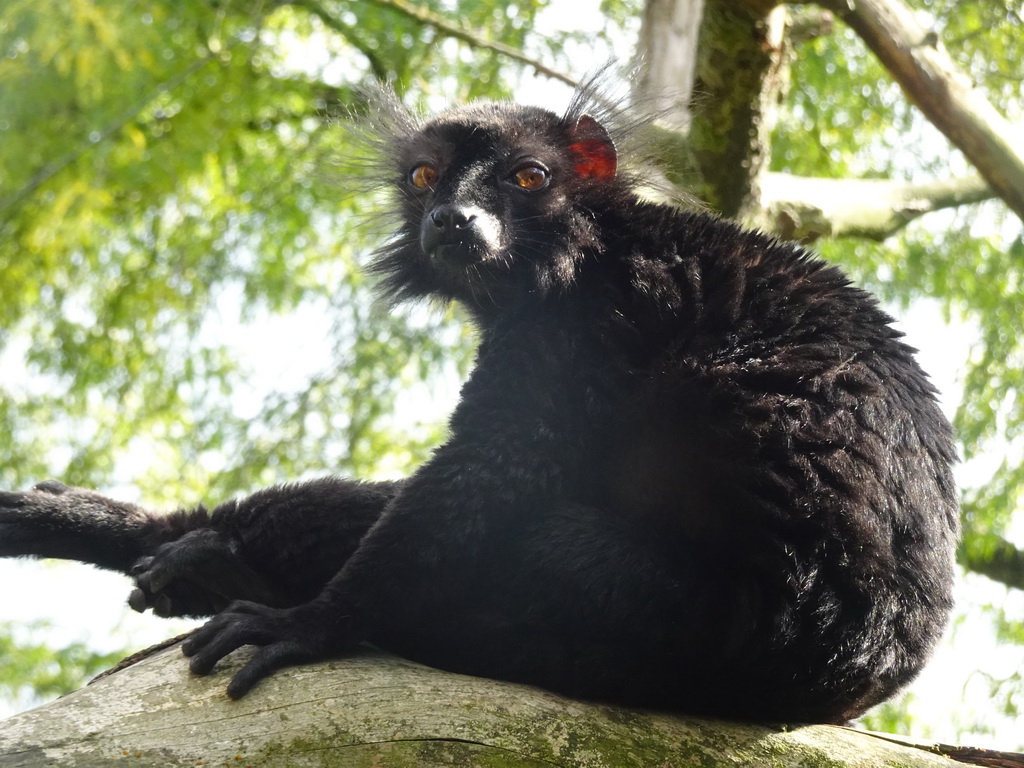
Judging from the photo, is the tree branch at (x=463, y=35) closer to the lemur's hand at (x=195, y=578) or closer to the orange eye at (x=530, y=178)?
the orange eye at (x=530, y=178)

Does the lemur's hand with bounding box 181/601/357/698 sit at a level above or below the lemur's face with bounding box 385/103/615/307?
below

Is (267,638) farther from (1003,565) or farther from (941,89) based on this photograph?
(1003,565)

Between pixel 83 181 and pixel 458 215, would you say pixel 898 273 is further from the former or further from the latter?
pixel 83 181

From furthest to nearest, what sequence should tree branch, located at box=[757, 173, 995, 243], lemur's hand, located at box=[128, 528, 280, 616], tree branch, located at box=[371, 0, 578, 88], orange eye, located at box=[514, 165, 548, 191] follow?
tree branch, located at box=[371, 0, 578, 88] < tree branch, located at box=[757, 173, 995, 243] < orange eye, located at box=[514, 165, 548, 191] < lemur's hand, located at box=[128, 528, 280, 616]

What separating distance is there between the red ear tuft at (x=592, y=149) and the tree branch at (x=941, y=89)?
171 cm

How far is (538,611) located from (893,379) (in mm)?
1618

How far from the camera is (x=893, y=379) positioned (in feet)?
12.5

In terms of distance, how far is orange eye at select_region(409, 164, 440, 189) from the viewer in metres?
4.80

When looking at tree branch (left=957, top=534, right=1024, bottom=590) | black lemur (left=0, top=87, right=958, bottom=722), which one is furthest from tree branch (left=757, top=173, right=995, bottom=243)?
tree branch (left=957, top=534, right=1024, bottom=590)

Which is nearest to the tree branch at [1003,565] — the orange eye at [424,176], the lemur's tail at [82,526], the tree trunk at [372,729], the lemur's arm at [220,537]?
the tree trunk at [372,729]

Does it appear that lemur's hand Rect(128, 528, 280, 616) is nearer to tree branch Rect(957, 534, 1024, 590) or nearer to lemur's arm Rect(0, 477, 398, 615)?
lemur's arm Rect(0, 477, 398, 615)

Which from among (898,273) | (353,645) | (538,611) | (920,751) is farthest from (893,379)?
(898,273)

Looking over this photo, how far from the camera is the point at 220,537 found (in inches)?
159

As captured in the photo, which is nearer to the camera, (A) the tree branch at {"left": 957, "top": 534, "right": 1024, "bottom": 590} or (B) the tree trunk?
(B) the tree trunk
